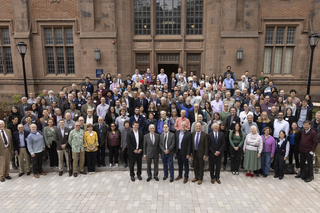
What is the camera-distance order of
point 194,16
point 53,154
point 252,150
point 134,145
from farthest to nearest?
point 194,16 < point 53,154 < point 252,150 < point 134,145

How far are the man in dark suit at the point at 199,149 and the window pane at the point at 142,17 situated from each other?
1040 centimetres

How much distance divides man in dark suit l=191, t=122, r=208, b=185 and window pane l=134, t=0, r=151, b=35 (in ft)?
34.1

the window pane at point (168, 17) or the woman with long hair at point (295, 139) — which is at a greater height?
the window pane at point (168, 17)

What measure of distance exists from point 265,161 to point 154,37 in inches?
429

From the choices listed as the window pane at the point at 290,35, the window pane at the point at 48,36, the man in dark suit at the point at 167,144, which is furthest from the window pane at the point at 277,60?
the window pane at the point at 48,36

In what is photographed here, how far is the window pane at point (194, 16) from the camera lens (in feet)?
48.3

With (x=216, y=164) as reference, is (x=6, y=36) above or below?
above

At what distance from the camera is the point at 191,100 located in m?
9.45

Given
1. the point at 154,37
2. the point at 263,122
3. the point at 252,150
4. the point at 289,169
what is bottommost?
the point at 289,169

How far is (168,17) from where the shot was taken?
14984 millimetres

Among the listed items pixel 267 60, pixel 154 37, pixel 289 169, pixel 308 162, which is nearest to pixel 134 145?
pixel 289 169

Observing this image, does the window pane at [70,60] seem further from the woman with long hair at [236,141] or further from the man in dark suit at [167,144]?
the woman with long hair at [236,141]

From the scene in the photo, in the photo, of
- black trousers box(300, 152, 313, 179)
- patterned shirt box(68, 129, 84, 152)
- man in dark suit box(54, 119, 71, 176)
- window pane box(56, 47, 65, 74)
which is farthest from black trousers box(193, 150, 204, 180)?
window pane box(56, 47, 65, 74)

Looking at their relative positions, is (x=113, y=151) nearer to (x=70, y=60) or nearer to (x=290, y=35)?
(x=70, y=60)
